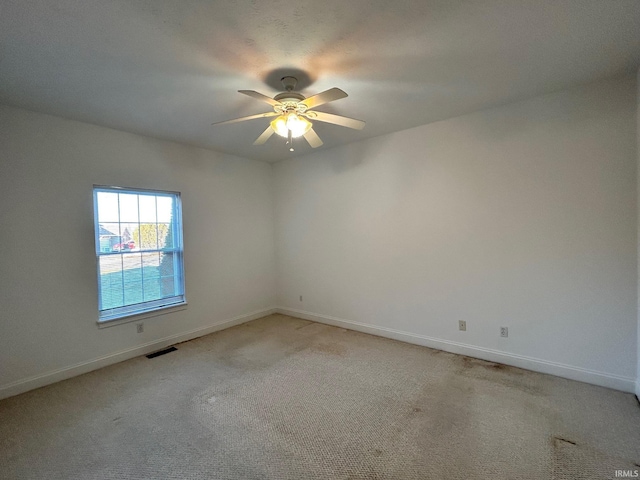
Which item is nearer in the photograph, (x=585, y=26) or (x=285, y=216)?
(x=585, y=26)

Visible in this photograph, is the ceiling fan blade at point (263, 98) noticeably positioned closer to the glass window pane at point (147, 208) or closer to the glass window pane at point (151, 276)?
the glass window pane at point (147, 208)

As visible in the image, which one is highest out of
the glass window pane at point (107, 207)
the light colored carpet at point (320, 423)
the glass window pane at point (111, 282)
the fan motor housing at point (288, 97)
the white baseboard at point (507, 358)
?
the fan motor housing at point (288, 97)

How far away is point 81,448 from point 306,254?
3.36 metres

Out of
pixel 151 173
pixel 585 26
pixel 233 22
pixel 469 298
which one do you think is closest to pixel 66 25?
pixel 233 22

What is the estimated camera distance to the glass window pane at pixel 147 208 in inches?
145

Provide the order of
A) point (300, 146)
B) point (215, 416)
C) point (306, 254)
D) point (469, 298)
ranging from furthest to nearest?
point (306, 254), point (300, 146), point (469, 298), point (215, 416)

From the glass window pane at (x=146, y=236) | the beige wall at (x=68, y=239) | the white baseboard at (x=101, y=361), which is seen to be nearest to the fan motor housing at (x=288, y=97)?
the beige wall at (x=68, y=239)

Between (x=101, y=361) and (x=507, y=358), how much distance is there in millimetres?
4309

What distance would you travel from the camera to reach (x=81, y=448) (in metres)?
2.00

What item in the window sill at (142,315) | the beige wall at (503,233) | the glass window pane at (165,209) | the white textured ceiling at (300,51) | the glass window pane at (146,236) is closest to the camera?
the white textured ceiling at (300,51)

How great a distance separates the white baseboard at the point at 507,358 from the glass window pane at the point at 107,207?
3.15m

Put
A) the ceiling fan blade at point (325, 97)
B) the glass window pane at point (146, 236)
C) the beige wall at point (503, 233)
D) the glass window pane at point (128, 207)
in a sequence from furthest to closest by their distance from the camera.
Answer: the glass window pane at point (146, 236), the glass window pane at point (128, 207), the beige wall at point (503, 233), the ceiling fan blade at point (325, 97)

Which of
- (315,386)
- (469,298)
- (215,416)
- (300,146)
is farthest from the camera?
(300,146)

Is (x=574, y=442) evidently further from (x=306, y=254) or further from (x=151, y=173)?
(x=151, y=173)
